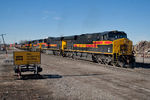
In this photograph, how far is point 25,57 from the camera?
30.9ft

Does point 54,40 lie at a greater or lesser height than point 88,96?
greater

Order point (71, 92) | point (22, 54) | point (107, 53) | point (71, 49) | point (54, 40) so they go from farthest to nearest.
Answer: point (54, 40)
point (71, 49)
point (107, 53)
point (22, 54)
point (71, 92)

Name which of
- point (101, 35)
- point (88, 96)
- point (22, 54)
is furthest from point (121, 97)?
point (101, 35)

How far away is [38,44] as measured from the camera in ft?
141

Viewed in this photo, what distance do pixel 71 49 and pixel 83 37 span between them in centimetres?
429

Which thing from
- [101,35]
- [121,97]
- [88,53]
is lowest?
[121,97]

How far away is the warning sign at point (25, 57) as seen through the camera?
916 cm

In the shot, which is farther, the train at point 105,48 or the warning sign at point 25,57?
the train at point 105,48

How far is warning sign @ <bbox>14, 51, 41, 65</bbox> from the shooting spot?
9.16m

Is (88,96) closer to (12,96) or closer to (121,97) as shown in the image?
(121,97)

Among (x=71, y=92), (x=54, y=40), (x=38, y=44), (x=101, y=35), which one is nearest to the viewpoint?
(x=71, y=92)

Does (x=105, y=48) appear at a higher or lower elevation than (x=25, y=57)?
higher

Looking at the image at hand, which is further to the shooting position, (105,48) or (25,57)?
(105,48)

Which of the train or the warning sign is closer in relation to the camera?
the warning sign
